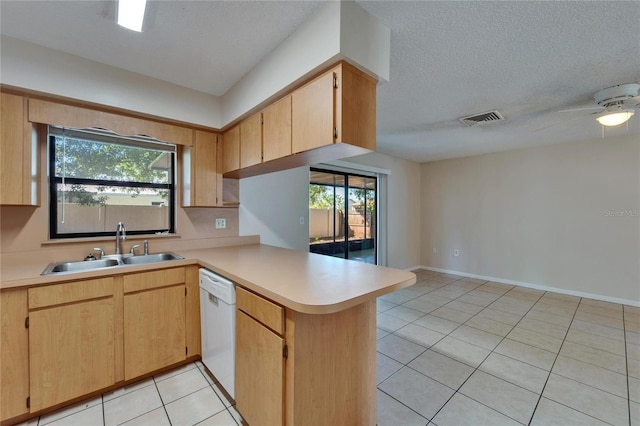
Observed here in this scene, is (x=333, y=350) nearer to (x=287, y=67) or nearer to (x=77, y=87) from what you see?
(x=287, y=67)

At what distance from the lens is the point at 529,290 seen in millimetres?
4438

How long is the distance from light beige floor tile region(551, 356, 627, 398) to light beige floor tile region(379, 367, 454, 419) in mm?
1101

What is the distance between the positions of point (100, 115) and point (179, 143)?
60 cm

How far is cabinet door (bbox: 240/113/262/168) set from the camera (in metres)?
2.19

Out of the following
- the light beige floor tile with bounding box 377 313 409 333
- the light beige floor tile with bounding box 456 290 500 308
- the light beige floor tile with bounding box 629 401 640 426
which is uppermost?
the light beige floor tile with bounding box 456 290 500 308

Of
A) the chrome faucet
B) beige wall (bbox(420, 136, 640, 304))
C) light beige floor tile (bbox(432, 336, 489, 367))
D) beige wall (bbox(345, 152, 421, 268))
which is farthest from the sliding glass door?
the chrome faucet

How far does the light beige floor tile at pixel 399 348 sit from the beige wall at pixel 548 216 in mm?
3340

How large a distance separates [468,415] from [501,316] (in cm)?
208

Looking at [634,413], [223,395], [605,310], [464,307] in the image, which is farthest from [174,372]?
[605,310]

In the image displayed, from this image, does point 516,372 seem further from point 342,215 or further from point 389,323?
point 342,215

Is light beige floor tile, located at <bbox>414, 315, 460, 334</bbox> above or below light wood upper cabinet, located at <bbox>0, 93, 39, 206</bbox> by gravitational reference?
below

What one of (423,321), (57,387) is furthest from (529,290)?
(57,387)

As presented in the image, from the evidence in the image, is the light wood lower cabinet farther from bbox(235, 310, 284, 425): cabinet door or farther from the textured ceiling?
the textured ceiling

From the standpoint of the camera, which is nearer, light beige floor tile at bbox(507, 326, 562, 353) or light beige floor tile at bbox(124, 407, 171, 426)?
light beige floor tile at bbox(124, 407, 171, 426)
